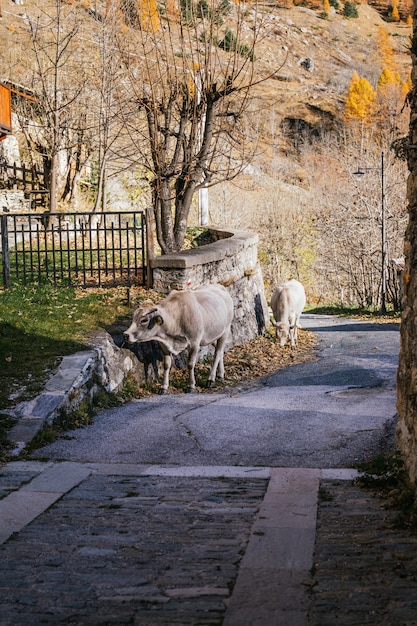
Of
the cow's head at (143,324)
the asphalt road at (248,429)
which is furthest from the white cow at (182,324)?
the asphalt road at (248,429)

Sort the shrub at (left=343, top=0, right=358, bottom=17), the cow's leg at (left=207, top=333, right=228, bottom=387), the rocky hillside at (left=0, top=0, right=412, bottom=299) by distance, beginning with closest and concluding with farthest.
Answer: the cow's leg at (left=207, top=333, right=228, bottom=387) → the rocky hillside at (left=0, top=0, right=412, bottom=299) → the shrub at (left=343, top=0, right=358, bottom=17)

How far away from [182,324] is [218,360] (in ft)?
5.29

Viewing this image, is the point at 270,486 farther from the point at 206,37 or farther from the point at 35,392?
the point at 206,37

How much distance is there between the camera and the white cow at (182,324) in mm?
11365

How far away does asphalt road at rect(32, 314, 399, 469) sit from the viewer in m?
7.41

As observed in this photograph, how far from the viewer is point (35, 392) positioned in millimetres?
9219

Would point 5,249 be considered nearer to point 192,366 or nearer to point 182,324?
point 182,324

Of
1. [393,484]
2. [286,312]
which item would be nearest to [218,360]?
[286,312]

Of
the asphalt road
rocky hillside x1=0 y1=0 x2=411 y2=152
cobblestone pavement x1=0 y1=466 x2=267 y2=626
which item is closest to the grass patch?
the asphalt road

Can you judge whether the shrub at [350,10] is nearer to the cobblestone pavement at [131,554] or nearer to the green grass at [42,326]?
the green grass at [42,326]

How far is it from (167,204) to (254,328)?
3773mm

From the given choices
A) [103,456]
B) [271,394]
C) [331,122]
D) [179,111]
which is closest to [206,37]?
[179,111]

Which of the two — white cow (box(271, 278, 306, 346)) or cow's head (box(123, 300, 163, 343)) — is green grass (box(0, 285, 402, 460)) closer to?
cow's head (box(123, 300, 163, 343))

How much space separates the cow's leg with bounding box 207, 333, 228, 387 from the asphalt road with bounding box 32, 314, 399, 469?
0.47 m
